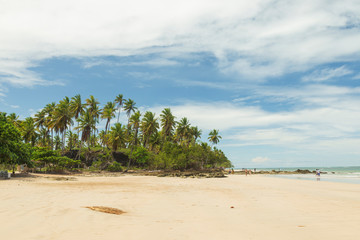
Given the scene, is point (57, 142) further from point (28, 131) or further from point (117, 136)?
point (117, 136)

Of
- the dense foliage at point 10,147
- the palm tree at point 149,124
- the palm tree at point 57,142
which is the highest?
the palm tree at point 149,124

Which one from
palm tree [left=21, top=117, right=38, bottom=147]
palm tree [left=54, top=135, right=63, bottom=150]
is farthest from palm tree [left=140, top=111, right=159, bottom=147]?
palm tree [left=54, top=135, right=63, bottom=150]

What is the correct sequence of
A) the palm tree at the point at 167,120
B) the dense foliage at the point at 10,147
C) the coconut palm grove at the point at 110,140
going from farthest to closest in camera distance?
the palm tree at the point at 167,120 → the coconut palm grove at the point at 110,140 → the dense foliage at the point at 10,147

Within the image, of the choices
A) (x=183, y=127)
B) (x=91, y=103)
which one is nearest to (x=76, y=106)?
(x=91, y=103)

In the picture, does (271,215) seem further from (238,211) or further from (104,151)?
(104,151)

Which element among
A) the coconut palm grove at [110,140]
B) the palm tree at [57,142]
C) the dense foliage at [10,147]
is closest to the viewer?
the dense foliage at [10,147]

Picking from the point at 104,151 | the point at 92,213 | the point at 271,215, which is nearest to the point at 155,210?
the point at 92,213

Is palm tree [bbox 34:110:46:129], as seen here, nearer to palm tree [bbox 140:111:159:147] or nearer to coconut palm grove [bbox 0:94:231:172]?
coconut palm grove [bbox 0:94:231:172]

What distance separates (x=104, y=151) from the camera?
59500 millimetres

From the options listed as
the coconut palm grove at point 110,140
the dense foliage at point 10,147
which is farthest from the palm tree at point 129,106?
the dense foliage at point 10,147

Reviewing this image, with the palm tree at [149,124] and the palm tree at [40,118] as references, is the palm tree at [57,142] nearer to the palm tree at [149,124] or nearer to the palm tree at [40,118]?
the palm tree at [40,118]

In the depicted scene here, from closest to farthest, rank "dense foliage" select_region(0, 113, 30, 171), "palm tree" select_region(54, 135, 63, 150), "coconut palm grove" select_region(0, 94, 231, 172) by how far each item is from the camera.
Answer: "dense foliage" select_region(0, 113, 30, 171) < "coconut palm grove" select_region(0, 94, 231, 172) < "palm tree" select_region(54, 135, 63, 150)

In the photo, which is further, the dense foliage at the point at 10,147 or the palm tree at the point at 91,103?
the palm tree at the point at 91,103

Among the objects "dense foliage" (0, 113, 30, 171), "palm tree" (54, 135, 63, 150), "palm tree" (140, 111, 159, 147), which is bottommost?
"dense foliage" (0, 113, 30, 171)
